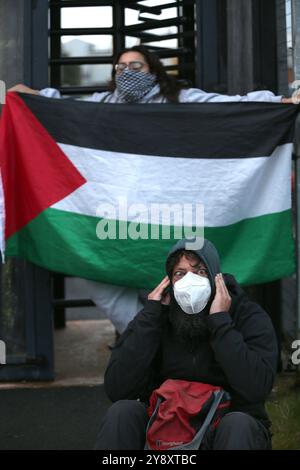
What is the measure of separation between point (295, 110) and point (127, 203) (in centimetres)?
117

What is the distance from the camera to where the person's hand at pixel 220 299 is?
3.72 m

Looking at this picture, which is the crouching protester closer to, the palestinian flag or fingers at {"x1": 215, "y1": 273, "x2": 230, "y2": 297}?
fingers at {"x1": 215, "y1": 273, "x2": 230, "y2": 297}

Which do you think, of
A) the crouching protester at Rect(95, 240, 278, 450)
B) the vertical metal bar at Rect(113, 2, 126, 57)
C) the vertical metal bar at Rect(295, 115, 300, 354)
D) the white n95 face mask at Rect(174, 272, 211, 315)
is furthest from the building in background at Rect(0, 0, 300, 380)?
the white n95 face mask at Rect(174, 272, 211, 315)

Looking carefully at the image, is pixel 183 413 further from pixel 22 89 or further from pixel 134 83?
pixel 22 89

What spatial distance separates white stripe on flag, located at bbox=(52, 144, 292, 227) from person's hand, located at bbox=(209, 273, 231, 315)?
1.86 metres

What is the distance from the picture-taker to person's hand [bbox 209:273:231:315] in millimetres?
3719

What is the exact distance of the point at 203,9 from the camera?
6168 mm

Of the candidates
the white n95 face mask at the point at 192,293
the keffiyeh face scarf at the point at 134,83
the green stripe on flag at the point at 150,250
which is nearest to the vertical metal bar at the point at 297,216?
the green stripe on flag at the point at 150,250

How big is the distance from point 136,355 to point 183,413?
1.05 ft

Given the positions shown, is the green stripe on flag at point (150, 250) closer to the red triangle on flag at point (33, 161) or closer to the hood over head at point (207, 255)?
the red triangle on flag at point (33, 161)

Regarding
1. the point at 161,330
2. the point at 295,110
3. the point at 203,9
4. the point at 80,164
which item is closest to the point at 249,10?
the point at 203,9

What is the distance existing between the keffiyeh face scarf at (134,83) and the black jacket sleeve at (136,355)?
2.14m

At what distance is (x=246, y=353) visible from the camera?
3.65 meters

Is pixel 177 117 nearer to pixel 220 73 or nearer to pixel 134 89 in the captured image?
pixel 134 89
